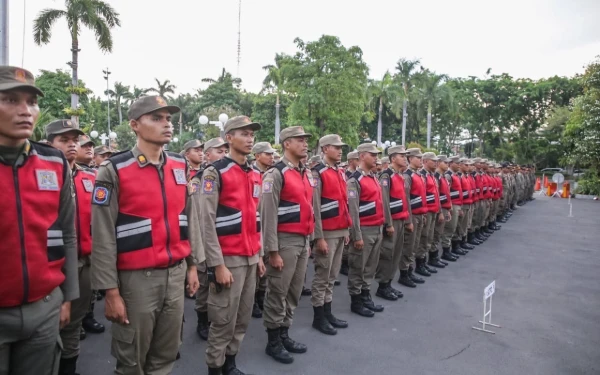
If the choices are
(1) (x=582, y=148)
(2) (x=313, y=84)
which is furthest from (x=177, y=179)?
(1) (x=582, y=148)

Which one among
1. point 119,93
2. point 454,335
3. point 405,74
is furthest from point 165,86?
point 454,335

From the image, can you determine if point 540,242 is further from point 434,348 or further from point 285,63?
point 285,63

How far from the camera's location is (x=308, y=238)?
4176 millimetres

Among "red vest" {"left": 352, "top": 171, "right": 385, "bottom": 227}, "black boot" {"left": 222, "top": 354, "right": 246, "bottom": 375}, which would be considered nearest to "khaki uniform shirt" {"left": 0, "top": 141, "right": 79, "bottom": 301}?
"black boot" {"left": 222, "top": 354, "right": 246, "bottom": 375}

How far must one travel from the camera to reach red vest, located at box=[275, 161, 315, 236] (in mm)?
3992

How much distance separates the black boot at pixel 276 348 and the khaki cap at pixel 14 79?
2926 mm

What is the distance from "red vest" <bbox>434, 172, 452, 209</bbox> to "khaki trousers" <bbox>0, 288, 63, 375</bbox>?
7243 millimetres

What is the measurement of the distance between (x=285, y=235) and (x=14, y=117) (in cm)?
259

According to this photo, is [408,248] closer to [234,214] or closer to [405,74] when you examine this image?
[234,214]

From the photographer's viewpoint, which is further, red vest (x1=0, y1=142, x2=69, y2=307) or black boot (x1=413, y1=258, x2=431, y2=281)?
black boot (x1=413, y1=258, x2=431, y2=281)

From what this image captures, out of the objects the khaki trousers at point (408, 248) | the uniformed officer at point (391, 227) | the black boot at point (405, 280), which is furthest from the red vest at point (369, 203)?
the black boot at point (405, 280)

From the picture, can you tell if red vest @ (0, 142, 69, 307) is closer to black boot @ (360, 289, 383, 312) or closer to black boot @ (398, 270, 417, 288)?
black boot @ (360, 289, 383, 312)

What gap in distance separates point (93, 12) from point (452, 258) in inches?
724

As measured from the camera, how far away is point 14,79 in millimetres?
1893
